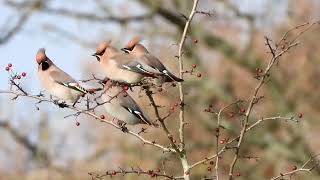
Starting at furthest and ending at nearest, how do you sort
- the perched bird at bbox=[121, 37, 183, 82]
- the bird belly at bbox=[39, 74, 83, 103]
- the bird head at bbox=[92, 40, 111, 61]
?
the bird head at bbox=[92, 40, 111, 61] < the bird belly at bbox=[39, 74, 83, 103] < the perched bird at bbox=[121, 37, 183, 82]

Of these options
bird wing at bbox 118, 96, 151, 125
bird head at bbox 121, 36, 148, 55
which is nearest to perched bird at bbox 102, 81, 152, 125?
bird wing at bbox 118, 96, 151, 125

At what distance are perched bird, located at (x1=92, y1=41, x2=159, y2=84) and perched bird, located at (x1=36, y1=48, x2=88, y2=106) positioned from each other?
0.71 feet

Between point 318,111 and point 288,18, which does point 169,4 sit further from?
point 318,111

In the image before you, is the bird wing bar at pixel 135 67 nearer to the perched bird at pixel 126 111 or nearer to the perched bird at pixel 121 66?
the perched bird at pixel 121 66

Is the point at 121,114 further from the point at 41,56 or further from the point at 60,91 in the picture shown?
the point at 41,56

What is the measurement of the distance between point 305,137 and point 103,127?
4.65m

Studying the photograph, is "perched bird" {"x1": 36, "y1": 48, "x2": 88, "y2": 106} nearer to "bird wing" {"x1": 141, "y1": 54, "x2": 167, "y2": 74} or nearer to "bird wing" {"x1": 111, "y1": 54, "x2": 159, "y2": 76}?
"bird wing" {"x1": 111, "y1": 54, "x2": 159, "y2": 76}

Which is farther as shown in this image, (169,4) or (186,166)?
(169,4)

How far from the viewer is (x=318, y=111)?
717 inches

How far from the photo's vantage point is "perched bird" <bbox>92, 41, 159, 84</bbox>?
5227 millimetres

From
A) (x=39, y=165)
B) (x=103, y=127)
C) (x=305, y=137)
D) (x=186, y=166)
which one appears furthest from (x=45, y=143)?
(x=186, y=166)

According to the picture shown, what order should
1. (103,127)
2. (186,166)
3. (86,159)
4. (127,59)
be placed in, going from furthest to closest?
1. (103,127)
2. (86,159)
3. (127,59)
4. (186,166)

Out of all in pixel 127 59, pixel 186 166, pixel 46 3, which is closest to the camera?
pixel 186 166

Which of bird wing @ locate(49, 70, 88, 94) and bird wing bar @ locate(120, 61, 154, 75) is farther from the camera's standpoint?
bird wing @ locate(49, 70, 88, 94)
